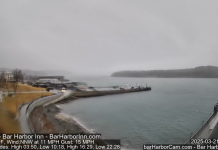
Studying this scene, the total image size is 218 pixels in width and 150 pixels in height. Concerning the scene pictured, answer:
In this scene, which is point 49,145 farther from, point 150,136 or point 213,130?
point 213,130

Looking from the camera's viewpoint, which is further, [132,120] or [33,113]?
[132,120]

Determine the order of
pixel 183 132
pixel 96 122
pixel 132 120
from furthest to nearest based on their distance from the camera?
1. pixel 132 120
2. pixel 96 122
3. pixel 183 132

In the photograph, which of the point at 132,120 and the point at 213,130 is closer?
the point at 213,130

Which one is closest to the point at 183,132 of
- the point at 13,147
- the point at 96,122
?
the point at 96,122

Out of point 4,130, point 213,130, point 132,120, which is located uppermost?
point 4,130

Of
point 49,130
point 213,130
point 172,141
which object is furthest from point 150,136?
point 49,130

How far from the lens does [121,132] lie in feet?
51.4

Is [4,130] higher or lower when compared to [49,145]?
higher

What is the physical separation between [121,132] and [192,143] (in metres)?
7.24

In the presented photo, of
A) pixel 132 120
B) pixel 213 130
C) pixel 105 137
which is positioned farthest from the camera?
pixel 132 120

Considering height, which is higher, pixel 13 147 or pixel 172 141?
pixel 13 147

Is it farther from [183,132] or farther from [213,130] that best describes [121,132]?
[213,130]

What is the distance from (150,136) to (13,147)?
10.9 metres

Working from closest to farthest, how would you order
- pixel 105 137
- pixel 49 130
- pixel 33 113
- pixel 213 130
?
pixel 213 130
pixel 49 130
pixel 105 137
pixel 33 113
